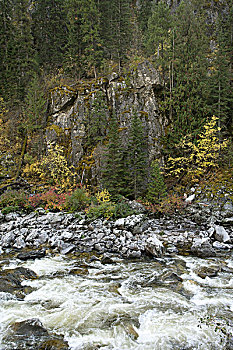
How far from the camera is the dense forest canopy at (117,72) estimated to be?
14.2 meters

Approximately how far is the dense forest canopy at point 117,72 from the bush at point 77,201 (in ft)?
5.03

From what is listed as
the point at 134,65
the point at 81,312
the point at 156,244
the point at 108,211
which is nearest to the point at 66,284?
the point at 81,312

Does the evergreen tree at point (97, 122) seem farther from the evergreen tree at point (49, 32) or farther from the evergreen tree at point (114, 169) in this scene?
the evergreen tree at point (49, 32)

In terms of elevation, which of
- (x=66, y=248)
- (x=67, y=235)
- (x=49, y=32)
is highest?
(x=49, y=32)

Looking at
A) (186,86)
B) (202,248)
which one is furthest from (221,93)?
(202,248)

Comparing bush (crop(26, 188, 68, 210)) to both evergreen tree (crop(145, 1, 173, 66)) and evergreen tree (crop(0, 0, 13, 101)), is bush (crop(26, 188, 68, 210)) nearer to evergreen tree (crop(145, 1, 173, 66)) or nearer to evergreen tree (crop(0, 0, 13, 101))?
evergreen tree (crop(0, 0, 13, 101))

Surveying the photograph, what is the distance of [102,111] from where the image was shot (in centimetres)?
1568

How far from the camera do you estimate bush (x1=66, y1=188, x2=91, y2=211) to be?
483 inches

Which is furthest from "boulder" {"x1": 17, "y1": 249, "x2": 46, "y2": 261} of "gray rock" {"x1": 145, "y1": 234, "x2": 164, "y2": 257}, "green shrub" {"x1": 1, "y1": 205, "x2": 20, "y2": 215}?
"green shrub" {"x1": 1, "y1": 205, "x2": 20, "y2": 215}

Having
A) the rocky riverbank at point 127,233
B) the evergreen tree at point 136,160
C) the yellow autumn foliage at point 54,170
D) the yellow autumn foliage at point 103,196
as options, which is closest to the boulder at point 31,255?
the rocky riverbank at point 127,233

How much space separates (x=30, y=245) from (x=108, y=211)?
391 cm

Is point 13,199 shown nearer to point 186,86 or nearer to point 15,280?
point 15,280

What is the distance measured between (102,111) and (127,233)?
30.9 feet

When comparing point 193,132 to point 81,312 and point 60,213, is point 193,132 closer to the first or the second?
point 60,213
